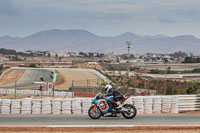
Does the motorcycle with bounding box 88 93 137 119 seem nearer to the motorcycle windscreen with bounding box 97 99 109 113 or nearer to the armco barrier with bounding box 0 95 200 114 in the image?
the motorcycle windscreen with bounding box 97 99 109 113

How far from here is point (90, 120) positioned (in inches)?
711

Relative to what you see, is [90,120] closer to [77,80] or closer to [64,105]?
[64,105]

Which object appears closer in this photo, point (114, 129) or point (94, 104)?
point (114, 129)

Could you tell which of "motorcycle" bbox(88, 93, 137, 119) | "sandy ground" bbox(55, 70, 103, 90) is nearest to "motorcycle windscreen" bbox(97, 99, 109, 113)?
"motorcycle" bbox(88, 93, 137, 119)

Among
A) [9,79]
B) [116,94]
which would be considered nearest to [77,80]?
[9,79]

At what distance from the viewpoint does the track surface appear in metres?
17.3

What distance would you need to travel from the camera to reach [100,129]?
615 inches

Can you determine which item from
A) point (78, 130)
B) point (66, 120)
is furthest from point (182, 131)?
point (66, 120)

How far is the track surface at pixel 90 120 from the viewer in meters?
17.3

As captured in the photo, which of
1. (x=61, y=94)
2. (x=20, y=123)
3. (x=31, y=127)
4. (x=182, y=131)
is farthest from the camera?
(x=61, y=94)

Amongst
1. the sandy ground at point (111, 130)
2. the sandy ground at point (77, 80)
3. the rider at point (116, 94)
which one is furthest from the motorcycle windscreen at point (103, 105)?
the sandy ground at point (77, 80)

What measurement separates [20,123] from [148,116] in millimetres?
6219

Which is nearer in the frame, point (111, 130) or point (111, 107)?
point (111, 130)

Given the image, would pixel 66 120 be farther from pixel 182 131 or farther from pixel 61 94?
pixel 61 94
